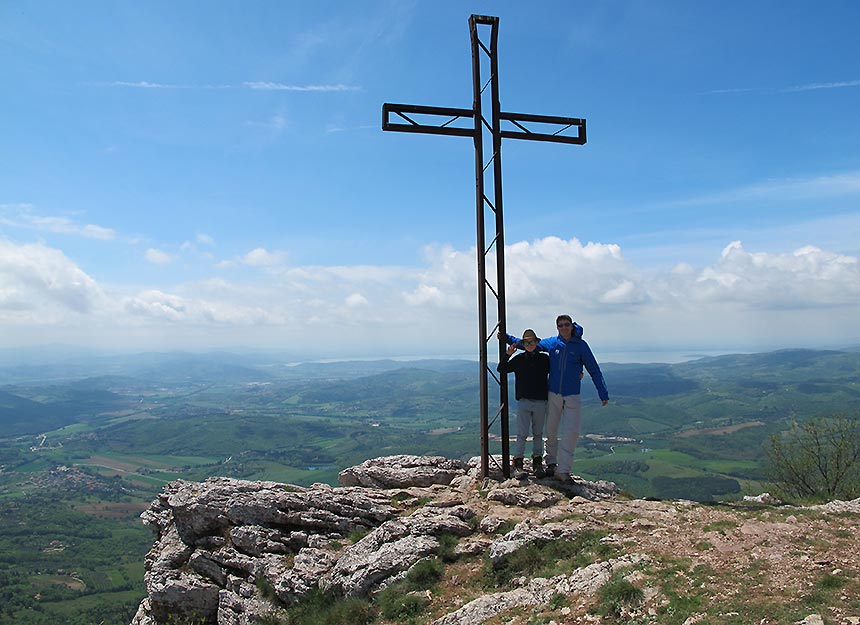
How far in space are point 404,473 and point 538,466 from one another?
141 inches

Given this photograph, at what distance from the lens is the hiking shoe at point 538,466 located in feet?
40.7

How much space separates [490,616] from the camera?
7.53 metres

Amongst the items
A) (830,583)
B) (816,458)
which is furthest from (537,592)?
(816,458)

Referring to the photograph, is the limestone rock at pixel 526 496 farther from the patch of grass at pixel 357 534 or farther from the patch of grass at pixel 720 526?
the patch of grass at pixel 720 526

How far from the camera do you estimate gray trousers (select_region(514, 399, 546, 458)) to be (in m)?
12.4

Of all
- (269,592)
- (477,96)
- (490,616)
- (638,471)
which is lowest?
(638,471)

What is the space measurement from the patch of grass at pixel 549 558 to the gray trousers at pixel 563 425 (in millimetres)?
3058

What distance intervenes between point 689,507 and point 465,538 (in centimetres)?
490

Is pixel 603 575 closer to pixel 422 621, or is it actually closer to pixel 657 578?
pixel 657 578

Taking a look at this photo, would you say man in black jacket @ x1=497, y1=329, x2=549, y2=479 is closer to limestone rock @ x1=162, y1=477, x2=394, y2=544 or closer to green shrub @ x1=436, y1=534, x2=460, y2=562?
green shrub @ x1=436, y1=534, x2=460, y2=562

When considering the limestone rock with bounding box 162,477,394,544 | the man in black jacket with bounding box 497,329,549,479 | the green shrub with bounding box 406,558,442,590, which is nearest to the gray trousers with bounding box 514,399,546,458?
the man in black jacket with bounding box 497,329,549,479

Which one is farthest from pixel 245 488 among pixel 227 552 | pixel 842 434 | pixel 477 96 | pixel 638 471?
pixel 638 471

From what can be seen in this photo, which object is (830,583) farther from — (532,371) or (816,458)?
(816,458)

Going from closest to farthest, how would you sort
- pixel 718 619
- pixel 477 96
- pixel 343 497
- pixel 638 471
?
pixel 718 619 < pixel 343 497 < pixel 477 96 < pixel 638 471
